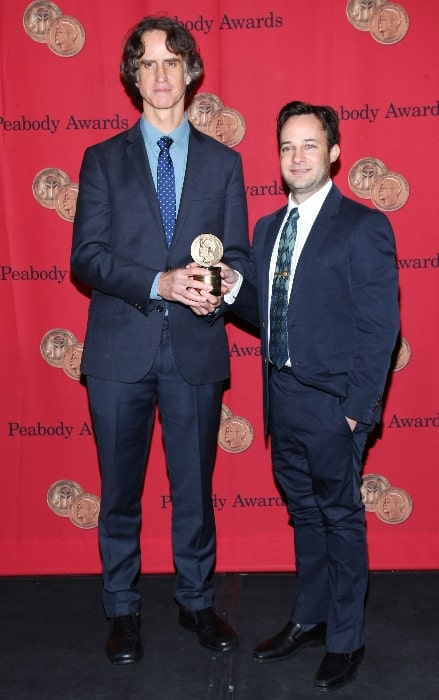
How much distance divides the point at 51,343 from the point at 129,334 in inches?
36.5

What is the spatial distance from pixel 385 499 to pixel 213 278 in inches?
65.5

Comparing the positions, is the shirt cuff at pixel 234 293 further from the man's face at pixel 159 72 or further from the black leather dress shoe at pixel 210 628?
the black leather dress shoe at pixel 210 628

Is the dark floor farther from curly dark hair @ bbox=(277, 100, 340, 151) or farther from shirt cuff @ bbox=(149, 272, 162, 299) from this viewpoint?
curly dark hair @ bbox=(277, 100, 340, 151)

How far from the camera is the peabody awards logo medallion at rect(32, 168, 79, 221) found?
139 inches

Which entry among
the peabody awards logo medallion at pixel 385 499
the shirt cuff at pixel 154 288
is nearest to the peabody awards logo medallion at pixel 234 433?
the peabody awards logo medallion at pixel 385 499

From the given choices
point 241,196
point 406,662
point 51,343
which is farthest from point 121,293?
point 406,662

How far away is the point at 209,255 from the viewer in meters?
2.65

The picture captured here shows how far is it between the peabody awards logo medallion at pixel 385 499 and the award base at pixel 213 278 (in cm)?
151

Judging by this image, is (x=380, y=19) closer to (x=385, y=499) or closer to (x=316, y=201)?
(x=316, y=201)

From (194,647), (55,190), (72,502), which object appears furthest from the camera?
(72,502)

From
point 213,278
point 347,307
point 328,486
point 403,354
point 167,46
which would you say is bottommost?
point 328,486

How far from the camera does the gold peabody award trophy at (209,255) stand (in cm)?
264

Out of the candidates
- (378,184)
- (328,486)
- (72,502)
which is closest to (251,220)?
(378,184)

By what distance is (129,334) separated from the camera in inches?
112
